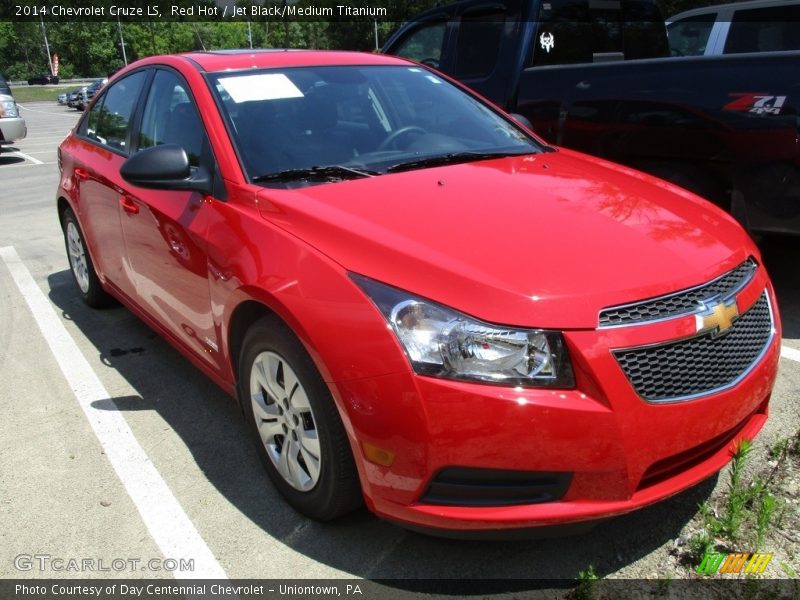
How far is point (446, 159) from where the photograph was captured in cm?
317

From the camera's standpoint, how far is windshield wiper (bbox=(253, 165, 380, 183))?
2.84m

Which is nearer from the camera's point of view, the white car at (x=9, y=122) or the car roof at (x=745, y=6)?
the car roof at (x=745, y=6)

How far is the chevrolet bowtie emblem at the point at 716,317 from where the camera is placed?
217 centimetres

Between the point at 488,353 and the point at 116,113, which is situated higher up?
the point at 116,113

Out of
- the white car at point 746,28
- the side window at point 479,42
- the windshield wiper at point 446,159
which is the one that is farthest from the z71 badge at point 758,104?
the white car at point 746,28

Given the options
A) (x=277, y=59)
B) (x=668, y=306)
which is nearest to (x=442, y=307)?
(x=668, y=306)

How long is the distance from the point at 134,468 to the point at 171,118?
64.9 inches

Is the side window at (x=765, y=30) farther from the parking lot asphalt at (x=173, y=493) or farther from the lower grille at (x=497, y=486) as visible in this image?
the lower grille at (x=497, y=486)

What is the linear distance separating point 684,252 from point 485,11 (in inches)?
156

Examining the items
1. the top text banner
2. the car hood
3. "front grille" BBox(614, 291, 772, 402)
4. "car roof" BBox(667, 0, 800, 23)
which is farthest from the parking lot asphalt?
the top text banner

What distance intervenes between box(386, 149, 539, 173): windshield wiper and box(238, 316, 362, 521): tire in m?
0.92

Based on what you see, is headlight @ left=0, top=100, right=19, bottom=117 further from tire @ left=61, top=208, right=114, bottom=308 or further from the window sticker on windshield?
the window sticker on windshield

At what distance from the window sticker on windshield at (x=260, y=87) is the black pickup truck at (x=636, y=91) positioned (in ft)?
7.31

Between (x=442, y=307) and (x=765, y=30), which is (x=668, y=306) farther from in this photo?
(x=765, y=30)
